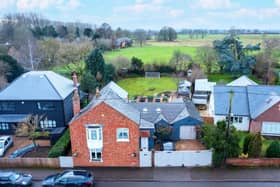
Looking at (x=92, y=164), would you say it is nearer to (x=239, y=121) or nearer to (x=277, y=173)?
(x=277, y=173)

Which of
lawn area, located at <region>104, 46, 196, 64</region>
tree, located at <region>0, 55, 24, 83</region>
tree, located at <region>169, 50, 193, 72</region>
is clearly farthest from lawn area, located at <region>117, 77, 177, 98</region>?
tree, located at <region>0, 55, 24, 83</region>

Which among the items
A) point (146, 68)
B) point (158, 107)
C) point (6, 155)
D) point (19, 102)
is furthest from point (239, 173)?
point (146, 68)

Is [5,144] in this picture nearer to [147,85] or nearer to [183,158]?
[183,158]

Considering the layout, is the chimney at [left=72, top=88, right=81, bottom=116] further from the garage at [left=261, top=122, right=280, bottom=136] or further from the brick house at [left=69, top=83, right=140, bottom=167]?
the garage at [left=261, top=122, right=280, bottom=136]

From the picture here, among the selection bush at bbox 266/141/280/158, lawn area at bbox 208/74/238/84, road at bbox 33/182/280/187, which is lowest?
road at bbox 33/182/280/187

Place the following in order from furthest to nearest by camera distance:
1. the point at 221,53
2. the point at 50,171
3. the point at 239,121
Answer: the point at 221,53
the point at 239,121
the point at 50,171
